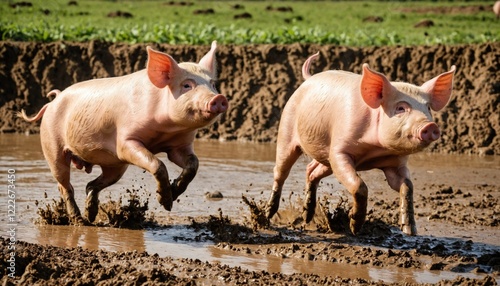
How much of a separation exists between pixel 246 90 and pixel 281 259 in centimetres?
968

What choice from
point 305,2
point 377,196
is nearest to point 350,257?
point 377,196

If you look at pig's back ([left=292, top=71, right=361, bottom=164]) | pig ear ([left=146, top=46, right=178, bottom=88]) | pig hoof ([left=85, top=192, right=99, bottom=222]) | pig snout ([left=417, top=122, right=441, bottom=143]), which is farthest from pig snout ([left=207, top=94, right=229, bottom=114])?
pig hoof ([left=85, top=192, right=99, bottom=222])

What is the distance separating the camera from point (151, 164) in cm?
852

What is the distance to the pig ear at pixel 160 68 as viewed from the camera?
854 cm

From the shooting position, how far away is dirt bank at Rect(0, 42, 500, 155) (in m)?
15.9

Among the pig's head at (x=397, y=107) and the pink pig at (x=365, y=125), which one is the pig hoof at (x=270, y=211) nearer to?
the pink pig at (x=365, y=125)

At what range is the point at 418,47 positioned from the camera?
17359mm

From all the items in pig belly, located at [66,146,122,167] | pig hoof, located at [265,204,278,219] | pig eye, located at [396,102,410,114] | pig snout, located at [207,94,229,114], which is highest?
pig eye, located at [396,102,410,114]

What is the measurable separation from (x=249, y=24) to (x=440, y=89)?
50.0 feet

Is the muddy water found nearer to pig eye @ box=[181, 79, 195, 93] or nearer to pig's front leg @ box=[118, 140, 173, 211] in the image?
pig's front leg @ box=[118, 140, 173, 211]

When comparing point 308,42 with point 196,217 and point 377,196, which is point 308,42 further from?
point 196,217

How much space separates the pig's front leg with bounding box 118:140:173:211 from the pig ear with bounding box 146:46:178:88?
60 centimetres

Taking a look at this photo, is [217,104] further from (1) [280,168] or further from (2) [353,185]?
(1) [280,168]

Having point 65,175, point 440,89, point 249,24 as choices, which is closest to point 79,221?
point 65,175
